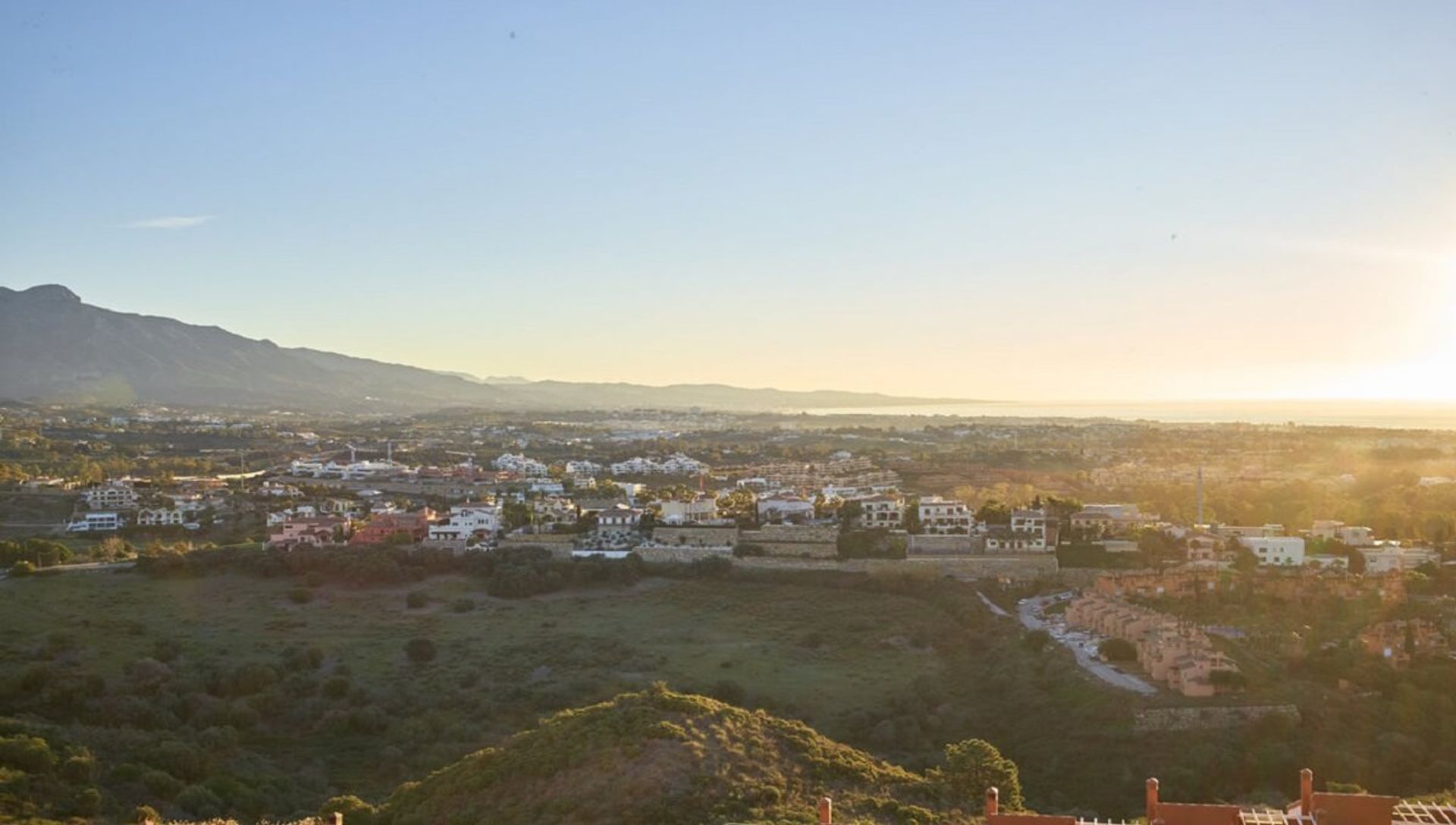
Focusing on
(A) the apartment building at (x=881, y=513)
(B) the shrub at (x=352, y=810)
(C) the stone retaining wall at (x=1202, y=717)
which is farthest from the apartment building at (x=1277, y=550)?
(B) the shrub at (x=352, y=810)

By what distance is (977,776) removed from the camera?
12.3 m

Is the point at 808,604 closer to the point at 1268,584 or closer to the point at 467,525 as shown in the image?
the point at 1268,584

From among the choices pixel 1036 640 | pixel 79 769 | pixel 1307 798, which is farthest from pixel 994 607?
pixel 79 769

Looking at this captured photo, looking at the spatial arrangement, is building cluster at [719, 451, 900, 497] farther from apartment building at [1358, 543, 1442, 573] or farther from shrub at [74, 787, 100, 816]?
shrub at [74, 787, 100, 816]

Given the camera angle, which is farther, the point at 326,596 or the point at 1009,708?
the point at 326,596

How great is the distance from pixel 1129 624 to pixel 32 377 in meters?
140

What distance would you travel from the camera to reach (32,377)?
12462 cm

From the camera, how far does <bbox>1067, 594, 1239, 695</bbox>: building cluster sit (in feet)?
55.8

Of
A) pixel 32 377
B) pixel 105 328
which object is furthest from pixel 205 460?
pixel 105 328

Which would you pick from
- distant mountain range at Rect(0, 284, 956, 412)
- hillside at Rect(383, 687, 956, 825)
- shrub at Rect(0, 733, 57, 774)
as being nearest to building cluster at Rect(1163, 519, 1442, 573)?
hillside at Rect(383, 687, 956, 825)

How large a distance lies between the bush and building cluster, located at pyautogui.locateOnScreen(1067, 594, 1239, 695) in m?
13.5

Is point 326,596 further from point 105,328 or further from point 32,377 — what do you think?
point 105,328

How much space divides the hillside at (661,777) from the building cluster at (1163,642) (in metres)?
6.50

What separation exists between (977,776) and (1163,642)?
7188 millimetres
